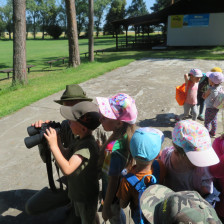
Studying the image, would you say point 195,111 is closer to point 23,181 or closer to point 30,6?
point 23,181

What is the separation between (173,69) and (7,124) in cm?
826

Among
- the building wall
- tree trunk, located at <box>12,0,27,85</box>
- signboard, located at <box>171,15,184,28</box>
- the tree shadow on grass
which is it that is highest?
signboard, located at <box>171,15,184,28</box>

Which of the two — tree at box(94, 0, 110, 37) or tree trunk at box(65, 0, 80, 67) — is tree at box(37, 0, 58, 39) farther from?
tree trunk at box(65, 0, 80, 67)

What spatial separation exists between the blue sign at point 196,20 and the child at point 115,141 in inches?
927

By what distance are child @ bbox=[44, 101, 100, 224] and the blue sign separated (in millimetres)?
23669

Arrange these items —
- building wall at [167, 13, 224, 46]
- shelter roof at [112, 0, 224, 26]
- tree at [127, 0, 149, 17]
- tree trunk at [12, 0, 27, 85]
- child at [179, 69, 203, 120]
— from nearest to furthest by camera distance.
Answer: child at [179, 69, 203, 120] < tree trunk at [12, 0, 27, 85] < shelter roof at [112, 0, 224, 26] < building wall at [167, 13, 224, 46] < tree at [127, 0, 149, 17]

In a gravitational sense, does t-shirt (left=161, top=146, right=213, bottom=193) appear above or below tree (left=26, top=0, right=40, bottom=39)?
below

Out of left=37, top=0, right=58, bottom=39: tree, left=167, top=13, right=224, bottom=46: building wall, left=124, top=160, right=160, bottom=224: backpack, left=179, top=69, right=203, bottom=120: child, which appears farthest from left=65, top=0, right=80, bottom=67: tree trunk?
left=37, top=0, right=58, bottom=39: tree

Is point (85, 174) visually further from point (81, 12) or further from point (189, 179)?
point (81, 12)

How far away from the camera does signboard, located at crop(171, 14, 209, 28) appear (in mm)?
22078

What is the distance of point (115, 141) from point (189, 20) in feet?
78.2

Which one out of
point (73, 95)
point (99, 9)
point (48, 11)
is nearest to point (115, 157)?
point (73, 95)

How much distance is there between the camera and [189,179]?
66.2 inches

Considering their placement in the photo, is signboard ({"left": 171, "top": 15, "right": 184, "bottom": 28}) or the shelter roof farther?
signboard ({"left": 171, "top": 15, "right": 184, "bottom": 28})
